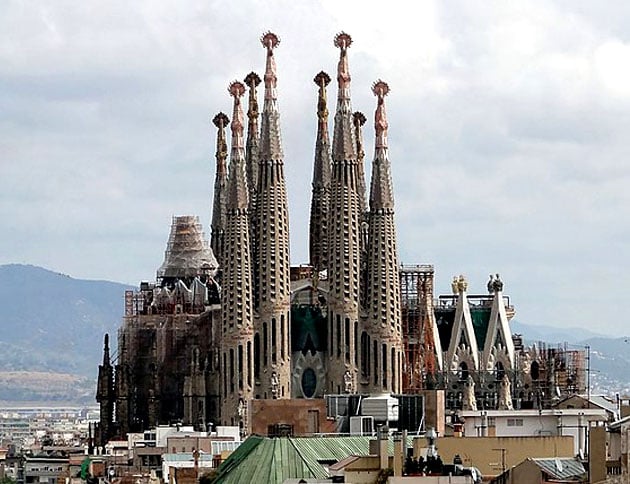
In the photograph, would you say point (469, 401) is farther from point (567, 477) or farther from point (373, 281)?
point (567, 477)

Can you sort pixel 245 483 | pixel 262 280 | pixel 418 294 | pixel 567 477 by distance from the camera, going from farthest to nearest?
pixel 418 294
pixel 262 280
pixel 245 483
pixel 567 477

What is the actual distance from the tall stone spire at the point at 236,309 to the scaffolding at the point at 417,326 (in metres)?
9.31

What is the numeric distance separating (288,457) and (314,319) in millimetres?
89192

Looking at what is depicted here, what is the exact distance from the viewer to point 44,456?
166625 millimetres

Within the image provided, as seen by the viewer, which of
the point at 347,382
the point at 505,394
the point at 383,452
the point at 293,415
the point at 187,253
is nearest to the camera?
the point at 383,452

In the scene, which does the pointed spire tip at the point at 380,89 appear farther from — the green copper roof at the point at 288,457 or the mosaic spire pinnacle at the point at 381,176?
the green copper roof at the point at 288,457

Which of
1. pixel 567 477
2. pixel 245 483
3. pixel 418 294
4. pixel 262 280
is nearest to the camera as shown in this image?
pixel 567 477

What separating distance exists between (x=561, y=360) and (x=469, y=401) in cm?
1673

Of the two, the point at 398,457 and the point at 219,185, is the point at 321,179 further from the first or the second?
the point at 398,457

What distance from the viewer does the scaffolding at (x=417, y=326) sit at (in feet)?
511

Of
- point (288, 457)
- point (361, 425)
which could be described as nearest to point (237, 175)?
point (361, 425)

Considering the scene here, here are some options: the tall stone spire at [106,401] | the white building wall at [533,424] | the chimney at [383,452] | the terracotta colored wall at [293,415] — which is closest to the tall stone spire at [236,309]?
the tall stone spire at [106,401]

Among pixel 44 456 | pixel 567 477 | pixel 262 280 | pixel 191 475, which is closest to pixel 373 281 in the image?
pixel 262 280

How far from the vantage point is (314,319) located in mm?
152750
